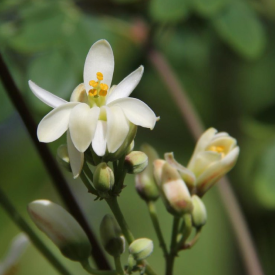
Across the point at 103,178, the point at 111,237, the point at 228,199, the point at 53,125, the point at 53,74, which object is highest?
the point at 53,74

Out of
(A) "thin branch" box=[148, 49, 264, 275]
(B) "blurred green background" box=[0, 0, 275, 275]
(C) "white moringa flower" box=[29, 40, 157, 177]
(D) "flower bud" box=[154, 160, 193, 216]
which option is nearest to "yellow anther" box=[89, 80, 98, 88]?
(C) "white moringa flower" box=[29, 40, 157, 177]

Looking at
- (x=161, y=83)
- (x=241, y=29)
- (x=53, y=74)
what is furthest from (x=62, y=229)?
(x=161, y=83)

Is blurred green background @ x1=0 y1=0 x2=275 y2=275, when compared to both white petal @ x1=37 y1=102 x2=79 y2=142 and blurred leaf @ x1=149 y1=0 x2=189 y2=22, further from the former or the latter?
white petal @ x1=37 y1=102 x2=79 y2=142

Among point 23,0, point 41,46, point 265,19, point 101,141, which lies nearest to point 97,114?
point 101,141

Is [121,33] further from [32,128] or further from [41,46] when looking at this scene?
[32,128]

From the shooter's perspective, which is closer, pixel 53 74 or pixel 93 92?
pixel 93 92

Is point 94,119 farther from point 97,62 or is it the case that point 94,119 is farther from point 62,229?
point 62,229

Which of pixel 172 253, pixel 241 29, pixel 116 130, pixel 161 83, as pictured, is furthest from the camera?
pixel 161 83
